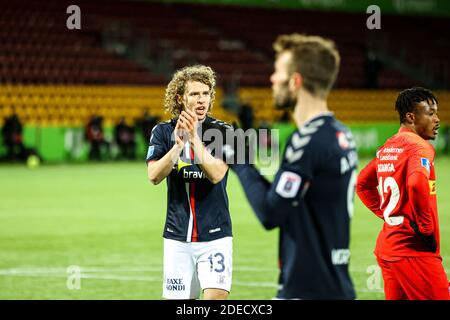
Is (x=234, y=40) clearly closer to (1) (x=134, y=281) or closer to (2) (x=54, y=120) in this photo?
(2) (x=54, y=120)

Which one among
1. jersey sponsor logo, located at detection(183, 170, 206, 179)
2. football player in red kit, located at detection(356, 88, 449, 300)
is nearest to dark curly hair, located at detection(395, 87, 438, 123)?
football player in red kit, located at detection(356, 88, 449, 300)

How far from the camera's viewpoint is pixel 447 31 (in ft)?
154

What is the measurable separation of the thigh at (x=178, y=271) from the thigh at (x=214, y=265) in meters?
0.07

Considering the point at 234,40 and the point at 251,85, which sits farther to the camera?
the point at 234,40

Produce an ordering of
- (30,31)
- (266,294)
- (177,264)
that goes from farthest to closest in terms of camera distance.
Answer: (30,31) < (266,294) < (177,264)

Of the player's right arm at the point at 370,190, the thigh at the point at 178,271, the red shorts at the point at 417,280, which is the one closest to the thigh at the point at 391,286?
the red shorts at the point at 417,280

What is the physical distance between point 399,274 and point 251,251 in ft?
24.0

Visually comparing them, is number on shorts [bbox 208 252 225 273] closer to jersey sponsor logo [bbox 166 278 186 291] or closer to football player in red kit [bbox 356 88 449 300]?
jersey sponsor logo [bbox 166 278 186 291]

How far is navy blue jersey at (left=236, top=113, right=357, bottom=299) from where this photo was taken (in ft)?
13.4

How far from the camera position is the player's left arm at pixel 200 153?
471 centimetres

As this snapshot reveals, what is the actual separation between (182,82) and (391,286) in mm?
A: 1870

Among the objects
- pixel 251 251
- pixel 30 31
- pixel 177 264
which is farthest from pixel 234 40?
pixel 177 264

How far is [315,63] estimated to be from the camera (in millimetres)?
4102

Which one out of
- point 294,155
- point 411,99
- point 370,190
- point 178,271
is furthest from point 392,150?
point 294,155
